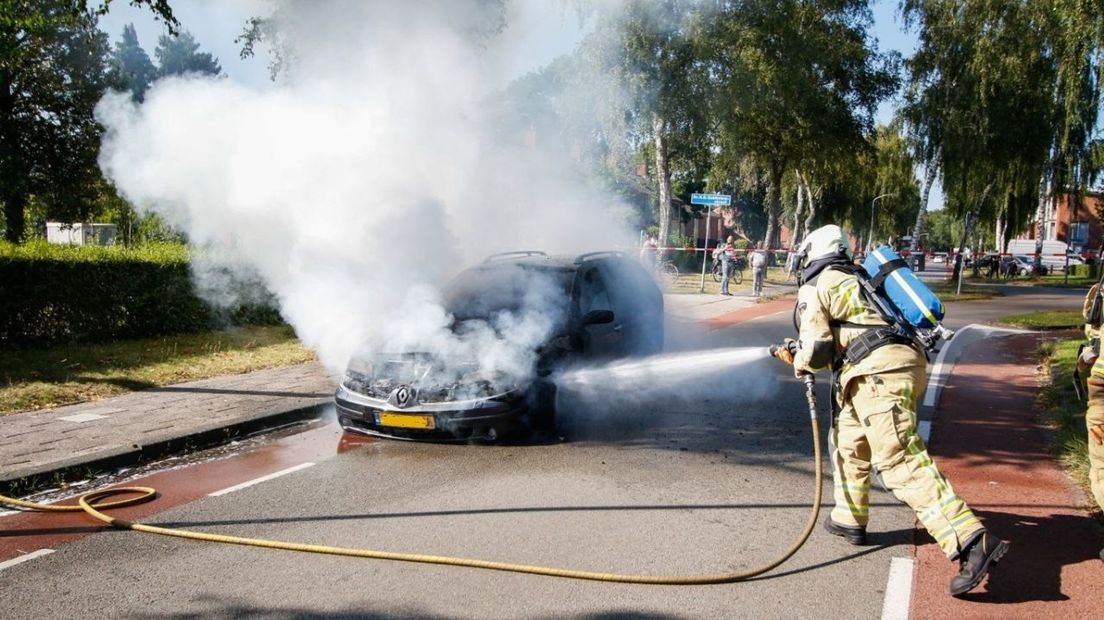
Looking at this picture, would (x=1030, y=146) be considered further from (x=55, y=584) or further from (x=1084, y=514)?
(x=55, y=584)

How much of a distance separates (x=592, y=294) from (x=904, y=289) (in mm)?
3960

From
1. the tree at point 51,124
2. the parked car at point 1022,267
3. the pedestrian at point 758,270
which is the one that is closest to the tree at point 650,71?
the pedestrian at point 758,270

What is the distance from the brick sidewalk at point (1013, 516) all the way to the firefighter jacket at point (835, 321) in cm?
112

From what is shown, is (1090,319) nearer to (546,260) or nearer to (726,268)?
(546,260)

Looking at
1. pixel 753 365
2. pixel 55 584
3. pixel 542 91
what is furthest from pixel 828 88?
pixel 55 584

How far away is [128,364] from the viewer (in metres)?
9.65

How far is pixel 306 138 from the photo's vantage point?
8.41 meters

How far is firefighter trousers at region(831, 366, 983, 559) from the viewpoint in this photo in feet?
12.6

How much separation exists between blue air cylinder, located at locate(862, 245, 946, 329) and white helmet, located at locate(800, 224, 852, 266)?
16cm

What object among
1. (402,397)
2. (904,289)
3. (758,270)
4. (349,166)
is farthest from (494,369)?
(758,270)

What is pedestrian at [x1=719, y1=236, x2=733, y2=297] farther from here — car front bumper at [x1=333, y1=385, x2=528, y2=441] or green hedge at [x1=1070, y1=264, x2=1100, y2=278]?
green hedge at [x1=1070, y1=264, x2=1100, y2=278]

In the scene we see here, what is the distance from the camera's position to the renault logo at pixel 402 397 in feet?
20.7

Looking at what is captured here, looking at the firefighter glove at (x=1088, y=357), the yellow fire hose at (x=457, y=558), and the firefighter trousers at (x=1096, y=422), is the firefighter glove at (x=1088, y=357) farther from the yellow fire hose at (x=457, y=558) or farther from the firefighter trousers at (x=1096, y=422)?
the yellow fire hose at (x=457, y=558)

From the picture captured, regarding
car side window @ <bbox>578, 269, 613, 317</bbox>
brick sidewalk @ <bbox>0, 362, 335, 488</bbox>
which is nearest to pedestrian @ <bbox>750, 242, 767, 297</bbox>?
car side window @ <bbox>578, 269, 613, 317</bbox>
